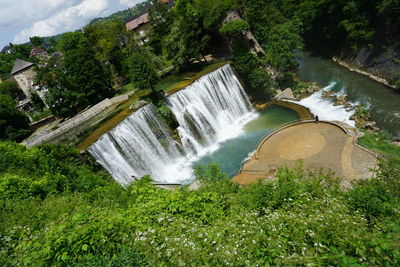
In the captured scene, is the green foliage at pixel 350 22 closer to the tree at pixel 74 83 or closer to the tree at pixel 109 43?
the tree at pixel 109 43

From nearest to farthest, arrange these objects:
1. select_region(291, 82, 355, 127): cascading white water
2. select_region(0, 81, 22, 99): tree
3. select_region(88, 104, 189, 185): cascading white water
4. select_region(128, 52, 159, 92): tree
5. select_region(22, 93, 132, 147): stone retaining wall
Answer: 1. select_region(88, 104, 189, 185): cascading white water
2. select_region(22, 93, 132, 147): stone retaining wall
3. select_region(128, 52, 159, 92): tree
4. select_region(291, 82, 355, 127): cascading white water
5. select_region(0, 81, 22, 99): tree

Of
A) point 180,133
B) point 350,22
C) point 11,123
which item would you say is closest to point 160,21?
point 180,133

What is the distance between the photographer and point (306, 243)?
5.06 metres

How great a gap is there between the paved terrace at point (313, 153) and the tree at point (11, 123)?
84.2 feet

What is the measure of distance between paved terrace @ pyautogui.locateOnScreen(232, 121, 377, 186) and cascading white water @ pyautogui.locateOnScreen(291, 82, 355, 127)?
3.85m

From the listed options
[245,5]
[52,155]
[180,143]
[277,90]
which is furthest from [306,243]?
[245,5]

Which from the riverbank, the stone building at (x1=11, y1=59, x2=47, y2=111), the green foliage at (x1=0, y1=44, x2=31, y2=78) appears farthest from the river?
the green foliage at (x1=0, y1=44, x2=31, y2=78)

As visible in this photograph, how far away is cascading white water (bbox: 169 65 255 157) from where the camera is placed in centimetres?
2252

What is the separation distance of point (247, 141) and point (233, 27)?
1605cm

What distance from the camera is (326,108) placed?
24.9 meters

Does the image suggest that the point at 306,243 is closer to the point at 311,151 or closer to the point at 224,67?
the point at 311,151

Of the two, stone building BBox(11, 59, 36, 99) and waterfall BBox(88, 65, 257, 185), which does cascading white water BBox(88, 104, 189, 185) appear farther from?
stone building BBox(11, 59, 36, 99)

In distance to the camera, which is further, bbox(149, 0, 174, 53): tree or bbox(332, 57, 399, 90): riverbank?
bbox(149, 0, 174, 53): tree

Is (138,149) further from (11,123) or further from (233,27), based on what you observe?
(233,27)
